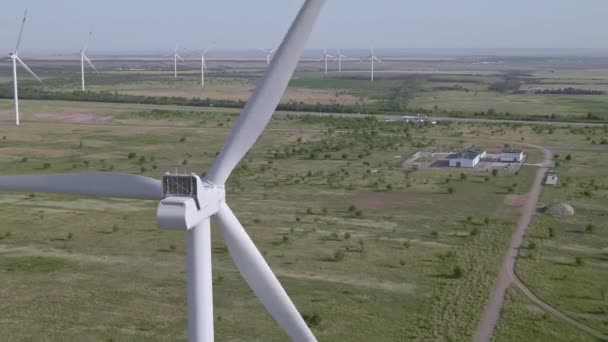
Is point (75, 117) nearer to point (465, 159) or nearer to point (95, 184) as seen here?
point (465, 159)

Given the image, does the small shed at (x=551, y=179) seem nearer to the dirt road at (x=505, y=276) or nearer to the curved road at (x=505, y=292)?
the dirt road at (x=505, y=276)

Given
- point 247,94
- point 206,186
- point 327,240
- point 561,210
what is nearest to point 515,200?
point 561,210

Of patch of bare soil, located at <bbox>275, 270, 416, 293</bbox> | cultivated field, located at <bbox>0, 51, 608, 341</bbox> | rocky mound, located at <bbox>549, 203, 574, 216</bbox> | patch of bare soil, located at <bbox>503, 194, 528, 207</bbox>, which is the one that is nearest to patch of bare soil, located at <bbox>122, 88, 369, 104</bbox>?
cultivated field, located at <bbox>0, 51, 608, 341</bbox>

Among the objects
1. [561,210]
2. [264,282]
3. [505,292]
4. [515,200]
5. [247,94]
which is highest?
[247,94]

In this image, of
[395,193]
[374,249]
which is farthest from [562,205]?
[374,249]

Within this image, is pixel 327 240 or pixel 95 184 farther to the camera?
pixel 327 240

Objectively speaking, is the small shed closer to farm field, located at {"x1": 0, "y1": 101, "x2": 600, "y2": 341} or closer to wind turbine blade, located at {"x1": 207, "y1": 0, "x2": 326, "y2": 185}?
farm field, located at {"x1": 0, "y1": 101, "x2": 600, "y2": 341}
